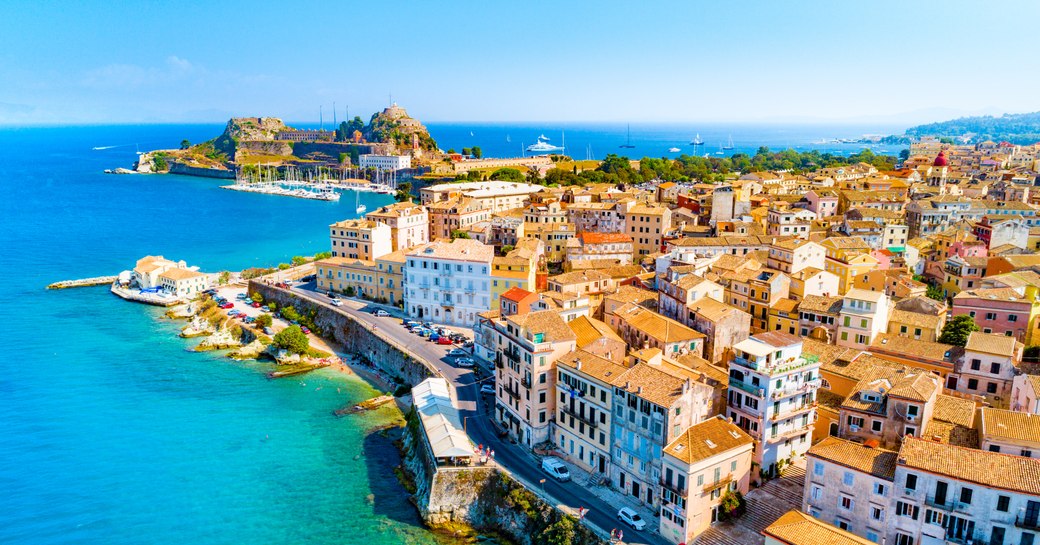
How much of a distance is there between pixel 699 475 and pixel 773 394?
6.12m

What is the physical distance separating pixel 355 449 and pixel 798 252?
34.6 metres

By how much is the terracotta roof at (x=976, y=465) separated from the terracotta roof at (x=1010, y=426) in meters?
1.96

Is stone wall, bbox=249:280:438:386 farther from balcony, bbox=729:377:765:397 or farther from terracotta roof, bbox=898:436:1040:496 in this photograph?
terracotta roof, bbox=898:436:1040:496

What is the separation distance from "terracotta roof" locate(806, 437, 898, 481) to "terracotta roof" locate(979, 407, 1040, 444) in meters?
4.25

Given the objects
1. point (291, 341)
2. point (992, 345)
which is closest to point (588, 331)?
point (992, 345)

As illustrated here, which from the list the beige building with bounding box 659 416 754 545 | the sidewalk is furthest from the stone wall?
the beige building with bounding box 659 416 754 545

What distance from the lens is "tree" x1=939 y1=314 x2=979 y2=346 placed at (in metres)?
42.0

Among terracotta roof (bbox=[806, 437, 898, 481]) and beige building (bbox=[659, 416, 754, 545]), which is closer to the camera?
terracotta roof (bbox=[806, 437, 898, 481])

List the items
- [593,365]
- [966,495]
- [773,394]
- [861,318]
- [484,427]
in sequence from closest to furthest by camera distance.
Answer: [966,495] < [773,394] < [593,365] < [484,427] < [861,318]

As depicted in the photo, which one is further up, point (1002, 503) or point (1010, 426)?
point (1010, 426)

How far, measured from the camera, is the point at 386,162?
618 ft

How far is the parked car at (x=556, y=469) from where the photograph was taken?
3466cm

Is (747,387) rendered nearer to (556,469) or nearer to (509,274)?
(556,469)

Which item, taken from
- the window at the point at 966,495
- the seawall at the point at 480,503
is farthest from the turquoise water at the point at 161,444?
the window at the point at 966,495
